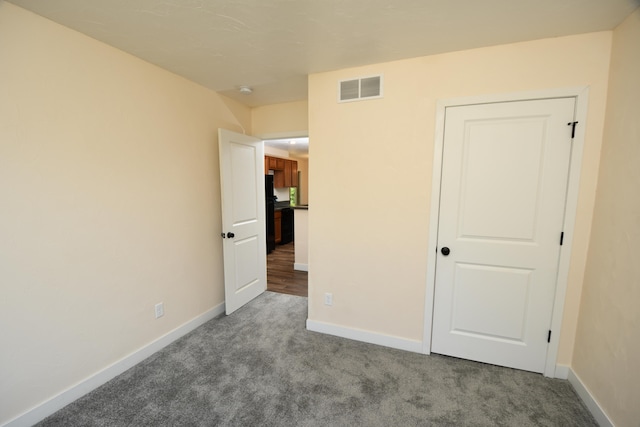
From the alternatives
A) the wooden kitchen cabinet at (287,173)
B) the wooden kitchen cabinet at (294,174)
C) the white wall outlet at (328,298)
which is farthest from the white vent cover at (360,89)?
the wooden kitchen cabinet at (294,174)

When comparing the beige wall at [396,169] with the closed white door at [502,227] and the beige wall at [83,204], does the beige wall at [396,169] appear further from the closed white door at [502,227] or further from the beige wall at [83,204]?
the beige wall at [83,204]

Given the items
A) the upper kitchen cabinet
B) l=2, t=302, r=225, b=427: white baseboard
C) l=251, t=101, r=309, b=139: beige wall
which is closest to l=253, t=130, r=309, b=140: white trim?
l=251, t=101, r=309, b=139: beige wall

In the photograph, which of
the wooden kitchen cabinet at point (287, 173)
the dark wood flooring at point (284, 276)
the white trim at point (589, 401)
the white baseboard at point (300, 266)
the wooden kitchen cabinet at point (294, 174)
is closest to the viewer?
the white trim at point (589, 401)

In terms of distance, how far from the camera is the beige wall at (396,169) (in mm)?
1721

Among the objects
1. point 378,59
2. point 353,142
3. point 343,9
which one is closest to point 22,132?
point 343,9

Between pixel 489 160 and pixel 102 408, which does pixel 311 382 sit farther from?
pixel 489 160

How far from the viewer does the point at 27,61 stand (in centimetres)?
145

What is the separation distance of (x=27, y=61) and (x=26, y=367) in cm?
176

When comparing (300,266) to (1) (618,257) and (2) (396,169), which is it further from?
(1) (618,257)

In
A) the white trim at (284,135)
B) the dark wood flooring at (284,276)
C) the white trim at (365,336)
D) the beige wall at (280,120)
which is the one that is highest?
the beige wall at (280,120)

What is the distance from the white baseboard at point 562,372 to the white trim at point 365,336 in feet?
3.08

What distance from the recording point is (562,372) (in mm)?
1879

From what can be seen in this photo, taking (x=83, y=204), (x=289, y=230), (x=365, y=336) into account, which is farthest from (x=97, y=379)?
(x=289, y=230)

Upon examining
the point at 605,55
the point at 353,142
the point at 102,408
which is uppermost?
the point at 605,55
